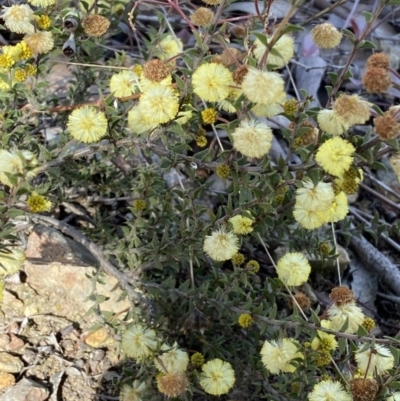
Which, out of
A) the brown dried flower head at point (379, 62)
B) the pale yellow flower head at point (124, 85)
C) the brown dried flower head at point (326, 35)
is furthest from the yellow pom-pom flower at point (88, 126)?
the brown dried flower head at point (379, 62)

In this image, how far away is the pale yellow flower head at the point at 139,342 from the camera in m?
2.43

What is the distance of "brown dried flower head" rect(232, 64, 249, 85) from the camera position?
2.03 meters

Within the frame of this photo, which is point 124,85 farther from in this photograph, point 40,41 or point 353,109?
point 353,109

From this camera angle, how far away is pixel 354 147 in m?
2.01

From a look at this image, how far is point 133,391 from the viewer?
8.28 feet

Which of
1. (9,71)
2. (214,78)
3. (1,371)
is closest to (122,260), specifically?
(1,371)

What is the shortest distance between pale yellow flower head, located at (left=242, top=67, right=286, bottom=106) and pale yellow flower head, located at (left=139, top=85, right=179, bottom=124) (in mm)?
337

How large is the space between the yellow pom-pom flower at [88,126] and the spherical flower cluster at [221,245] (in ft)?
2.03

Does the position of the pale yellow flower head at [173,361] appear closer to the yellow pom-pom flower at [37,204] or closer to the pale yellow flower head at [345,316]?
the pale yellow flower head at [345,316]

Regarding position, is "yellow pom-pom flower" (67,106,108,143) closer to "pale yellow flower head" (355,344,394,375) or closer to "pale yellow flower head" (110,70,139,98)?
"pale yellow flower head" (110,70,139,98)

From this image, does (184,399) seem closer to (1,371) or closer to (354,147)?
(1,371)

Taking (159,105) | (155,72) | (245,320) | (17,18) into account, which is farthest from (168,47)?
(245,320)

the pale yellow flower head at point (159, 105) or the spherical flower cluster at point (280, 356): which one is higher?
the pale yellow flower head at point (159, 105)

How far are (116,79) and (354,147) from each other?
3.58 ft
